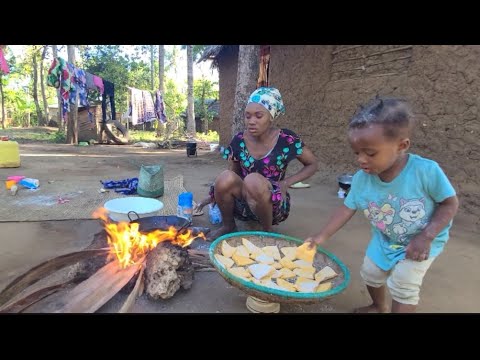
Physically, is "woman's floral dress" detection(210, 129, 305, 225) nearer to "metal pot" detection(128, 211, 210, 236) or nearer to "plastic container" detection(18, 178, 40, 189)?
"metal pot" detection(128, 211, 210, 236)

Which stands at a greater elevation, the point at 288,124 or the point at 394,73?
the point at 394,73

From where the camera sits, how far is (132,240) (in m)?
2.09

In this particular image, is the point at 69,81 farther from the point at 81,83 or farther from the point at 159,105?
the point at 159,105

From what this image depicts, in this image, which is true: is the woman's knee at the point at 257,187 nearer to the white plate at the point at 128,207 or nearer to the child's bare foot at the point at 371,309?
the white plate at the point at 128,207

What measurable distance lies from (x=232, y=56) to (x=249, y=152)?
681cm

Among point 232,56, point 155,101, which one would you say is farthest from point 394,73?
point 155,101

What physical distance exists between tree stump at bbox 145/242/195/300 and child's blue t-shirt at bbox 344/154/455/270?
1102 mm

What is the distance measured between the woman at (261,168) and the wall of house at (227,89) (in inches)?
244

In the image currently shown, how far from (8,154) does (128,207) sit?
515 cm

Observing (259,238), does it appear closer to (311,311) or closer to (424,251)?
(311,311)

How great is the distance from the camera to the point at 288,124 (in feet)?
20.1

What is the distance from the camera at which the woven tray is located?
1445 millimetres

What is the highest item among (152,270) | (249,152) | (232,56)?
(232,56)

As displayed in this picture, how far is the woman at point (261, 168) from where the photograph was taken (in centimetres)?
245
